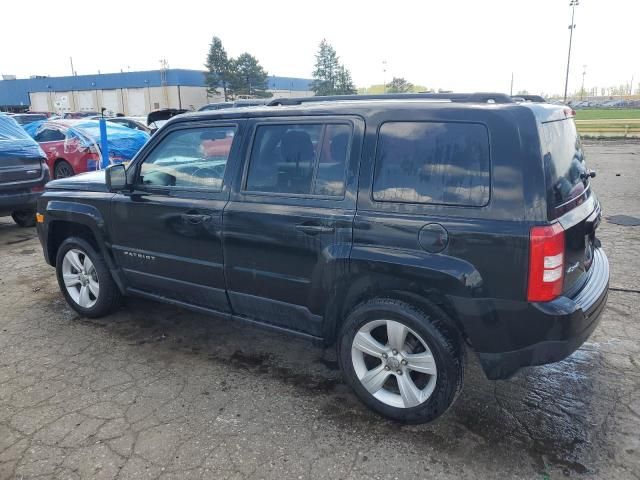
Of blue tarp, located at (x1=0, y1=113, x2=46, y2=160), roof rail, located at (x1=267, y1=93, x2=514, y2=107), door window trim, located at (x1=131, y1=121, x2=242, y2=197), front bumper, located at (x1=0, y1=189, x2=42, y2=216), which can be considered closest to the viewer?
roof rail, located at (x1=267, y1=93, x2=514, y2=107)

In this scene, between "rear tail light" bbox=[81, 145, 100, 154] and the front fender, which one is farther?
"rear tail light" bbox=[81, 145, 100, 154]

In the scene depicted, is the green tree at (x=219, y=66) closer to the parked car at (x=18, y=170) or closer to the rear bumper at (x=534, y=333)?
the parked car at (x=18, y=170)

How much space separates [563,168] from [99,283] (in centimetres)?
375

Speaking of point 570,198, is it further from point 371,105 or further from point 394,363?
point 394,363

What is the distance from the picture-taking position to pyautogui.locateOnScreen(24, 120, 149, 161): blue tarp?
11000 millimetres

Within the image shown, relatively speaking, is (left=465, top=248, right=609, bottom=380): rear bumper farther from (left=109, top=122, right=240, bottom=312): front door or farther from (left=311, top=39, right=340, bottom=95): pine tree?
(left=311, top=39, right=340, bottom=95): pine tree

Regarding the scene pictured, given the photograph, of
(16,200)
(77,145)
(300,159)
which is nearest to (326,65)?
(77,145)

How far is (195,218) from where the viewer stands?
346 cm

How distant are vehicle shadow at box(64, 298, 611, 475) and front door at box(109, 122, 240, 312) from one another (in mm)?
440

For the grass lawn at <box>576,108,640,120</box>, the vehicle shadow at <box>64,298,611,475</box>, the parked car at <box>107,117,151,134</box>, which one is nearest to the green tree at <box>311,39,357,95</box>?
the grass lawn at <box>576,108,640,120</box>

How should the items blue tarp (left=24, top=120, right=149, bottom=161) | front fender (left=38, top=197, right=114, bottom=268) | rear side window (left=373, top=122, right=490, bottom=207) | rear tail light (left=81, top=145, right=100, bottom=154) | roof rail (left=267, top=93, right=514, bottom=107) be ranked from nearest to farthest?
1. rear side window (left=373, top=122, right=490, bottom=207)
2. roof rail (left=267, top=93, right=514, bottom=107)
3. front fender (left=38, top=197, right=114, bottom=268)
4. rear tail light (left=81, top=145, right=100, bottom=154)
5. blue tarp (left=24, top=120, right=149, bottom=161)

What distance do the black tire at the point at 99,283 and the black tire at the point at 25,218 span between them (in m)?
4.62

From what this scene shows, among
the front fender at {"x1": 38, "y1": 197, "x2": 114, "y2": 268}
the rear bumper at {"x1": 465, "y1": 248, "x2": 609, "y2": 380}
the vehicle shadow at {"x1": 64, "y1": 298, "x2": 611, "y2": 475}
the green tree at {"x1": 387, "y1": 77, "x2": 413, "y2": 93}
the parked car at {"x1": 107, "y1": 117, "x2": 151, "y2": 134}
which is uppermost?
the green tree at {"x1": 387, "y1": 77, "x2": 413, "y2": 93}

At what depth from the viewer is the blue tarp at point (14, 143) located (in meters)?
7.41
